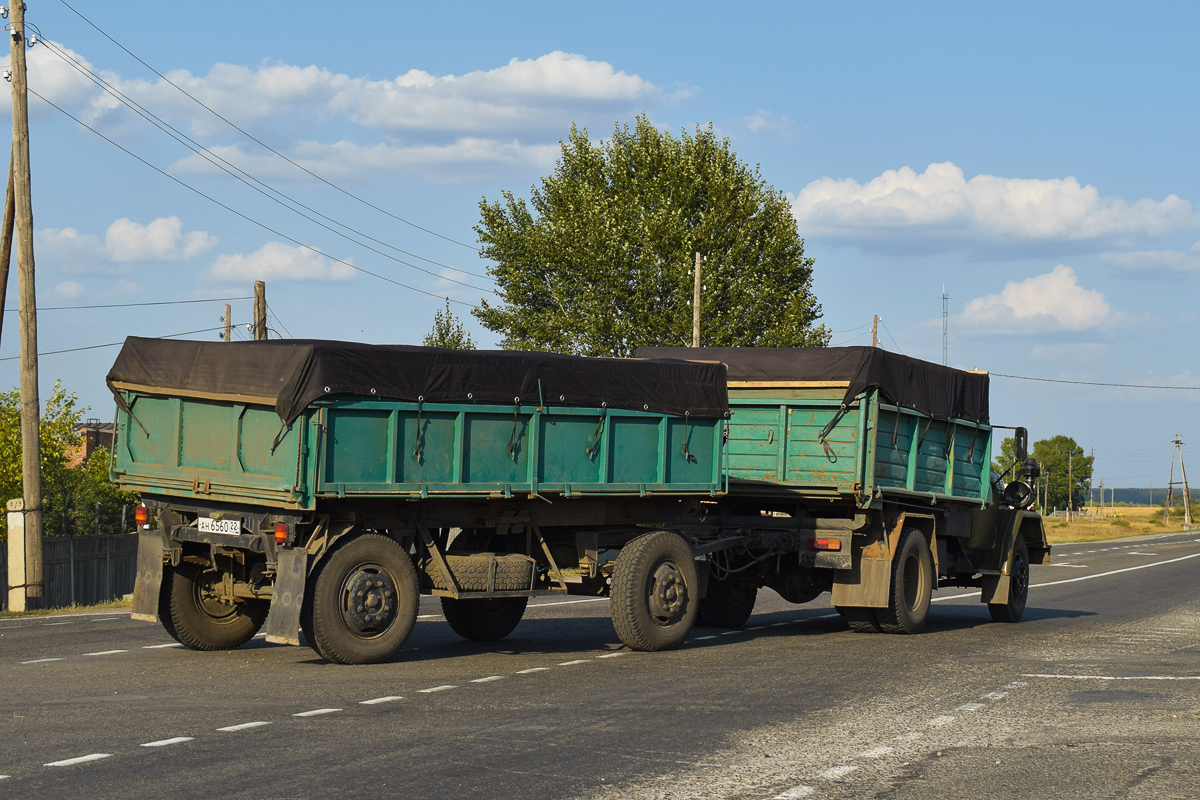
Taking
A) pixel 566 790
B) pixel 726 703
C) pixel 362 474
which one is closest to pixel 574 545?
pixel 362 474

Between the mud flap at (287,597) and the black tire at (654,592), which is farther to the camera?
the black tire at (654,592)

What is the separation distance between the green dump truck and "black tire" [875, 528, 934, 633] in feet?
0.10

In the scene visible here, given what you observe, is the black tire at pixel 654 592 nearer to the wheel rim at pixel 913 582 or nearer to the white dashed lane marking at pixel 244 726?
the wheel rim at pixel 913 582

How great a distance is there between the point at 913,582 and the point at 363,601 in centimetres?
664

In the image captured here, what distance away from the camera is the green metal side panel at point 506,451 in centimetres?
1082

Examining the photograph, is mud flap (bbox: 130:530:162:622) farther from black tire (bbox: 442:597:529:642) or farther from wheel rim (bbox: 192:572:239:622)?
black tire (bbox: 442:597:529:642)

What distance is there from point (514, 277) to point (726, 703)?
113 ft

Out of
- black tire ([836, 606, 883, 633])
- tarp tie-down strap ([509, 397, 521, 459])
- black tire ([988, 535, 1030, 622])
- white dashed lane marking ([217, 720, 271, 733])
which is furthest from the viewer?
black tire ([988, 535, 1030, 622])

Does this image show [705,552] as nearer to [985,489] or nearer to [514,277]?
Result: [985,489]

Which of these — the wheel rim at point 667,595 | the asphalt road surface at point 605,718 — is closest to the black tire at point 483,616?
the asphalt road surface at point 605,718

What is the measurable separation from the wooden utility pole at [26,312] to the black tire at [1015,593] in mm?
13840

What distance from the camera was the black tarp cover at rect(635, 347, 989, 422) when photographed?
14.0 metres

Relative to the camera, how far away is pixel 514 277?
43.2 meters

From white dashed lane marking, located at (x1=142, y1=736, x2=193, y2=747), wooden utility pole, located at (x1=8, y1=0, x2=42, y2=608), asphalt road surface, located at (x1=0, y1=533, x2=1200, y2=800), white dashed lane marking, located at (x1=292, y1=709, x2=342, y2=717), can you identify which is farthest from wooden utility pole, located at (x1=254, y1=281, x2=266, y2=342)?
white dashed lane marking, located at (x1=142, y1=736, x2=193, y2=747)
